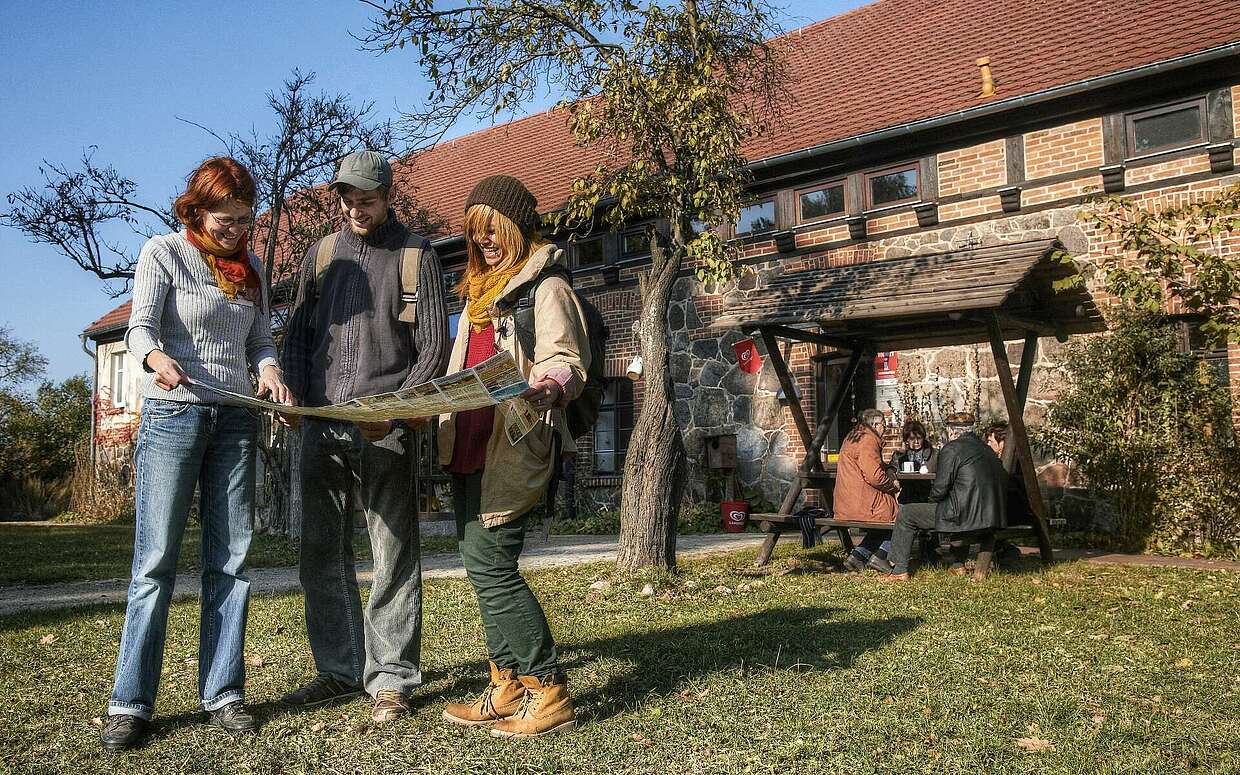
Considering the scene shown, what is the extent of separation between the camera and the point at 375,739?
333 cm

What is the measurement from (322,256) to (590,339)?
48.7 inches

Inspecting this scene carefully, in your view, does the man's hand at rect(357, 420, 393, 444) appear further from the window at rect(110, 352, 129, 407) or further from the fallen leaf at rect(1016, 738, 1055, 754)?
the window at rect(110, 352, 129, 407)

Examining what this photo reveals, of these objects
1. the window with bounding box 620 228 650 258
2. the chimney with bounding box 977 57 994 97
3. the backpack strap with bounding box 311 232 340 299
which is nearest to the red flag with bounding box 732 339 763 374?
the window with bounding box 620 228 650 258

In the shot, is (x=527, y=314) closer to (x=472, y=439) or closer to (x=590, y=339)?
(x=590, y=339)

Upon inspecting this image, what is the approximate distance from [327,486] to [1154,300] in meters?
5.27

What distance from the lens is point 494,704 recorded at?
137 inches

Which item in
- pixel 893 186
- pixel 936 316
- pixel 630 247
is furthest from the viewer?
pixel 630 247

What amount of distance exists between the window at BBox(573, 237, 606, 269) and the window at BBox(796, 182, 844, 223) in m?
3.53

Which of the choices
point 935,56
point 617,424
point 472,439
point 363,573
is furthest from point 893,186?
point 472,439

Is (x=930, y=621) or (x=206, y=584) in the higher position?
(x=206, y=584)

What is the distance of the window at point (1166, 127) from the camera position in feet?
34.2

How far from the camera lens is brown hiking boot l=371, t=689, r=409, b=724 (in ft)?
11.5

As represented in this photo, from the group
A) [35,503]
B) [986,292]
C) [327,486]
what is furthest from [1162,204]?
[35,503]

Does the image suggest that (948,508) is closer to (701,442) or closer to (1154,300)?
(1154,300)
